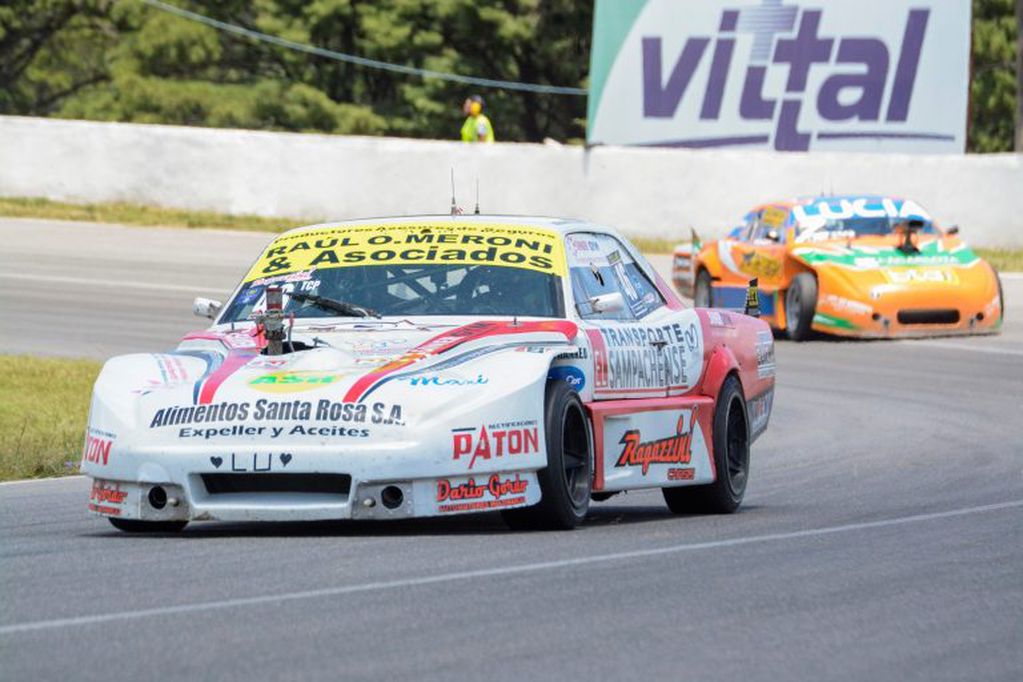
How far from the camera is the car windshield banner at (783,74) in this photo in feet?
96.3

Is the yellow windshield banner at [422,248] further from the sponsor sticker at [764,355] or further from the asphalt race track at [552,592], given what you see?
the sponsor sticker at [764,355]

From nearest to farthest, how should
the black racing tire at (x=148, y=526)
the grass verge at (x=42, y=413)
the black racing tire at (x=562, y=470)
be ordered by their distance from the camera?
the black racing tire at (x=562, y=470)
the black racing tire at (x=148, y=526)
the grass verge at (x=42, y=413)

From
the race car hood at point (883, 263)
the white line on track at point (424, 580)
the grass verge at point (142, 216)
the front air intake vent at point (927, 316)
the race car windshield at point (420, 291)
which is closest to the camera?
the white line on track at point (424, 580)

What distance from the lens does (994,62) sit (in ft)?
154

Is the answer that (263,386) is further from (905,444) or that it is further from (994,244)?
(994,244)

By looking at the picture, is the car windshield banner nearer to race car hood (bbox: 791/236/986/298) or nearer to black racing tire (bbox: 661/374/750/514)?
race car hood (bbox: 791/236/986/298)

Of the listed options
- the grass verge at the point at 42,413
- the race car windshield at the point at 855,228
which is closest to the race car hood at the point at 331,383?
the grass verge at the point at 42,413

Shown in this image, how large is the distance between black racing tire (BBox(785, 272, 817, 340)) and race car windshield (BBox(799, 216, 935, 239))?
621 millimetres

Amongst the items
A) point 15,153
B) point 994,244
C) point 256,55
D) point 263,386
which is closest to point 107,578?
point 263,386

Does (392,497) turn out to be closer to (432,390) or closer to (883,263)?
(432,390)

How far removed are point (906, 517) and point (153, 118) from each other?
136ft

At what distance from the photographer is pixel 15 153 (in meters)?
29.5

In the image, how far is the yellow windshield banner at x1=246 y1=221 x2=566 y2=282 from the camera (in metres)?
9.03

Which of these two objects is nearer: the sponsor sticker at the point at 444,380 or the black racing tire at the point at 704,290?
the sponsor sticker at the point at 444,380
